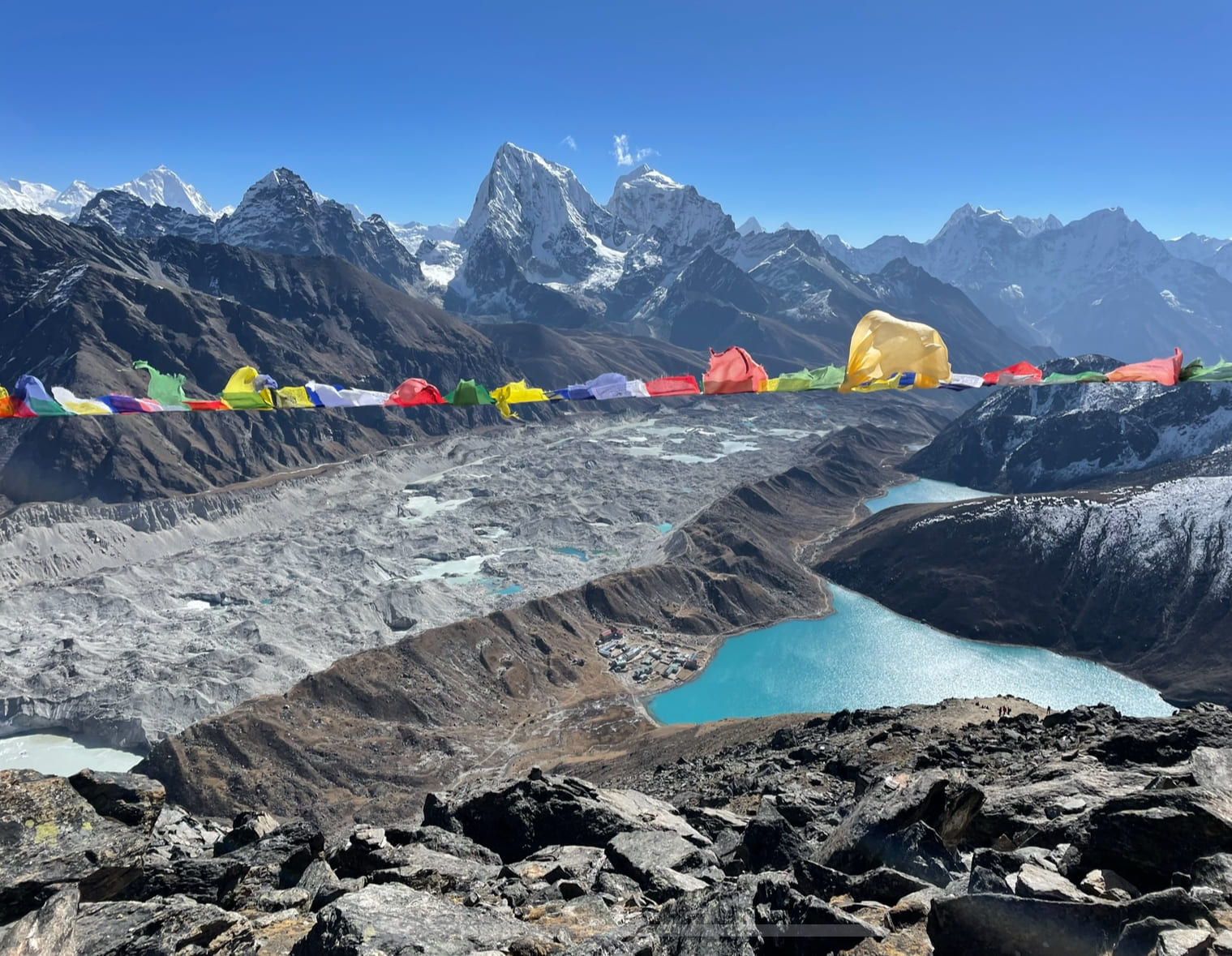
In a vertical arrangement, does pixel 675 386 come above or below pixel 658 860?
above

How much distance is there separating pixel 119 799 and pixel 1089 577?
267ft

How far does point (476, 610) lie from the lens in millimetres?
72062

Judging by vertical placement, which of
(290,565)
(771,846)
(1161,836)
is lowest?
(290,565)

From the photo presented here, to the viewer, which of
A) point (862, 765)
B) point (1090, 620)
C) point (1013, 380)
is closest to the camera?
point (1013, 380)

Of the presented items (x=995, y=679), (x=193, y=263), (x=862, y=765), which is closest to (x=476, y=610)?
(x=995, y=679)

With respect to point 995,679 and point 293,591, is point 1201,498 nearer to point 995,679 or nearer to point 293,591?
point 995,679

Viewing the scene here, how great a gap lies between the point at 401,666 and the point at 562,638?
50.0 ft

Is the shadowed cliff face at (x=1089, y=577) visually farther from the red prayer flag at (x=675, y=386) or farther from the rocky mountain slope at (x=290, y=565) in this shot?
the red prayer flag at (x=675, y=386)

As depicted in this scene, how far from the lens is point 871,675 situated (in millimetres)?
62188

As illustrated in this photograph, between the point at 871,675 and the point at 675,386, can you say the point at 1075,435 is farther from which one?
the point at 675,386

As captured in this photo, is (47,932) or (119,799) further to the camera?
(119,799)

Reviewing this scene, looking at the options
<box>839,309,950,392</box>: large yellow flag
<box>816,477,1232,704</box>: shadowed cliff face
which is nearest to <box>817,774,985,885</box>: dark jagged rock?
<box>839,309,950,392</box>: large yellow flag

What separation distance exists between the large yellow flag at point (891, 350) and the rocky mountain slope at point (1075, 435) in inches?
3607

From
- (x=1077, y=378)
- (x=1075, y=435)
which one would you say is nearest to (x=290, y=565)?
(x=1077, y=378)
